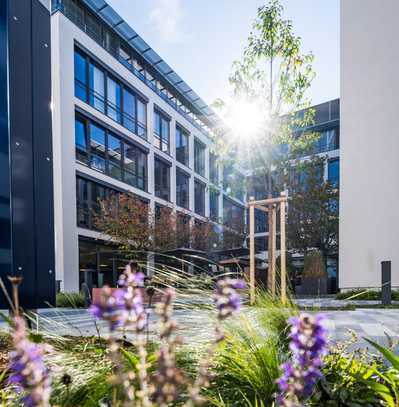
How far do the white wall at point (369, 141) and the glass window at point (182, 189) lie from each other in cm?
1532

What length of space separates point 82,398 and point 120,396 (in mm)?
229

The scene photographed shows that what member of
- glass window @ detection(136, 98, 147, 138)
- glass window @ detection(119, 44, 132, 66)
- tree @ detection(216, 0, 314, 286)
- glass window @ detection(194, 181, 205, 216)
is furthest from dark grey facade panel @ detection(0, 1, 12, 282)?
glass window @ detection(194, 181, 205, 216)

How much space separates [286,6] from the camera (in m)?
9.20

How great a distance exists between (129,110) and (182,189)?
8135 mm

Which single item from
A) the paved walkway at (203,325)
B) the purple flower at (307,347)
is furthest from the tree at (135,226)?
the purple flower at (307,347)

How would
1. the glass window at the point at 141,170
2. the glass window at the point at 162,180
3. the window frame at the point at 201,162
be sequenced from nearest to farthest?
the glass window at the point at 141,170
the glass window at the point at 162,180
the window frame at the point at 201,162

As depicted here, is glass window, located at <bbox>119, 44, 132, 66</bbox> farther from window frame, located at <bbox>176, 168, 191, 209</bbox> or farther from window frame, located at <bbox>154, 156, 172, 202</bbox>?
window frame, located at <bbox>176, 168, 191, 209</bbox>

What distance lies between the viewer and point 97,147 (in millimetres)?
17609

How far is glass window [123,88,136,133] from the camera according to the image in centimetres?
2003

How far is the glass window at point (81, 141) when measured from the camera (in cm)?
1638

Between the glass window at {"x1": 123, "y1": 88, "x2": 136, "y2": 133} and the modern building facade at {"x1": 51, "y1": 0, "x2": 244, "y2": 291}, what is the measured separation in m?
0.06

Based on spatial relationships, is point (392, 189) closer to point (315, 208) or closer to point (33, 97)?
point (315, 208)

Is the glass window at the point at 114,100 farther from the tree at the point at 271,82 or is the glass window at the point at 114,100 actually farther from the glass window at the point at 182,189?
the tree at the point at 271,82

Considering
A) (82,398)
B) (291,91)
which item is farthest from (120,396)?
(291,91)
